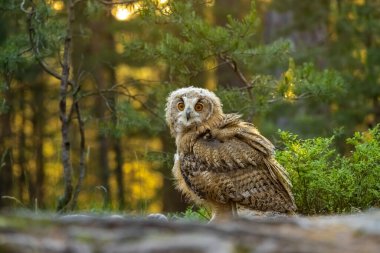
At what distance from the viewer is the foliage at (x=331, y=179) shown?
24.1 ft

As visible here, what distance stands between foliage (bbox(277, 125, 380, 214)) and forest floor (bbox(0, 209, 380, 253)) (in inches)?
141

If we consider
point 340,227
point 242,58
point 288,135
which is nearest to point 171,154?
point 242,58

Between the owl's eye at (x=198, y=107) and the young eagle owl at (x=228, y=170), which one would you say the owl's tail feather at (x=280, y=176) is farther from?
the owl's eye at (x=198, y=107)

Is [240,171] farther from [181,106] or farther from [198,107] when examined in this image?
[181,106]

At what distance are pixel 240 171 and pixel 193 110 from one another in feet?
3.07

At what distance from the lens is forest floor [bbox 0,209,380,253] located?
129 inches

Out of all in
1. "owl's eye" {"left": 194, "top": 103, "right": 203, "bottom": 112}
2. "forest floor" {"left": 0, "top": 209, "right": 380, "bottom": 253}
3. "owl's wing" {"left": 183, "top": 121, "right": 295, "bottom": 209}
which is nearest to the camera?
"forest floor" {"left": 0, "top": 209, "right": 380, "bottom": 253}

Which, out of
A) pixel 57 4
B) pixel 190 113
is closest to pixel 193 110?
pixel 190 113

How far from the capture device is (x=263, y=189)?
717 cm

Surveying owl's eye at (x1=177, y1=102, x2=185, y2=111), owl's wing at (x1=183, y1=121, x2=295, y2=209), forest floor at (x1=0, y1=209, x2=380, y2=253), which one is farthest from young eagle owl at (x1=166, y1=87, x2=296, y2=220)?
forest floor at (x1=0, y1=209, x2=380, y2=253)

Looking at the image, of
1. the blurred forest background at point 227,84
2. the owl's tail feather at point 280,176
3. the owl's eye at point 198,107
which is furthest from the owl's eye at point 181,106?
the owl's tail feather at point 280,176

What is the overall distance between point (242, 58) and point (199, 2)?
0.96 meters

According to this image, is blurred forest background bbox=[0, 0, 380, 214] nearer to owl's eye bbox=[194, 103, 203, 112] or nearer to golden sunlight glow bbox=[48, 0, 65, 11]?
golden sunlight glow bbox=[48, 0, 65, 11]

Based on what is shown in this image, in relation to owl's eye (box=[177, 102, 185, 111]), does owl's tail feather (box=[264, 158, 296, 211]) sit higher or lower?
lower
